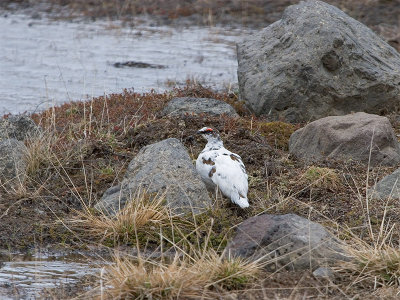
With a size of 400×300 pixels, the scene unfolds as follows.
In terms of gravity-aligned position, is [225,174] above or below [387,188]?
above

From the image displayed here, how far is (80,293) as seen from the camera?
17.5 feet

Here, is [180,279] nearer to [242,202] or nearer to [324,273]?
[324,273]

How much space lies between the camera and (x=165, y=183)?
22.5 feet

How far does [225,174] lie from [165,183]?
1.89 ft

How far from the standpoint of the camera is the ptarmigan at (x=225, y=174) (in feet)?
22.7

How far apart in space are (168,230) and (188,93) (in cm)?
485

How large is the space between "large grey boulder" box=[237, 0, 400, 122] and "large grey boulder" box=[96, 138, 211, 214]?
326cm

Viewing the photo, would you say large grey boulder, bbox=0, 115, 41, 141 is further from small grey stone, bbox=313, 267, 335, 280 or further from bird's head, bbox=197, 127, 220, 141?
small grey stone, bbox=313, 267, 335, 280

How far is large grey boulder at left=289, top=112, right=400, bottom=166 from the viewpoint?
327 inches

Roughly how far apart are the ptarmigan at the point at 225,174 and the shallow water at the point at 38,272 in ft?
4.83

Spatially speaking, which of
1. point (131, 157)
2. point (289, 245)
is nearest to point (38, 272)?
point (289, 245)

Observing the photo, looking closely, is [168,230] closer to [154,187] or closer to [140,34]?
[154,187]

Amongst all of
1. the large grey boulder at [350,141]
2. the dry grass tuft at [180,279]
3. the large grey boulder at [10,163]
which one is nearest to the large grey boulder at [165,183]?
the large grey boulder at [10,163]

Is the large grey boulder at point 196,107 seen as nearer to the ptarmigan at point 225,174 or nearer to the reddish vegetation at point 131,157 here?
the reddish vegetation at point 131,157
